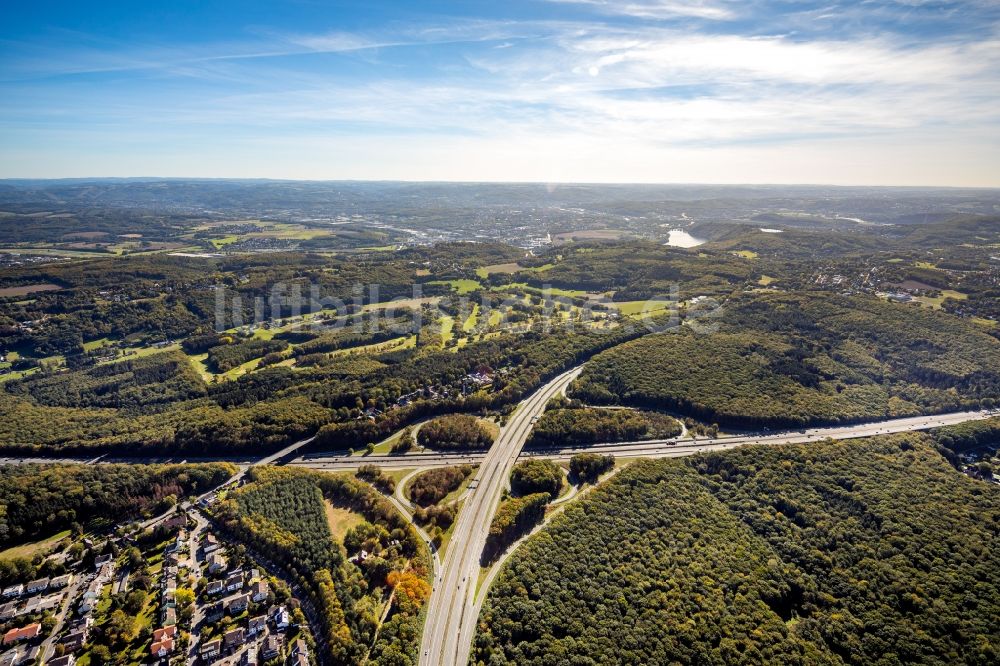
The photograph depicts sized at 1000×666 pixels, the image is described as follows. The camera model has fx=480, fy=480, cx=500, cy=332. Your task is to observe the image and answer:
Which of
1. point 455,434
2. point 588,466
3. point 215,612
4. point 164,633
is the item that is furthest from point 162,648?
point 588,466

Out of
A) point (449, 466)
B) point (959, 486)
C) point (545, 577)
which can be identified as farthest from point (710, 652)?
point (959, 486)

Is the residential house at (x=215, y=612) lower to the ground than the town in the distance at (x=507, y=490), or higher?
lower

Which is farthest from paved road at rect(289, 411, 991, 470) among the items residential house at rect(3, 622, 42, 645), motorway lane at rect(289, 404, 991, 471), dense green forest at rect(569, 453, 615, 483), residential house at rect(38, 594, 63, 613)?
residential house at rect(3, 622, 42, 645)

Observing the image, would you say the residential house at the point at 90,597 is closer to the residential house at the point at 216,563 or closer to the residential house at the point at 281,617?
the residential house at the point at 216,563

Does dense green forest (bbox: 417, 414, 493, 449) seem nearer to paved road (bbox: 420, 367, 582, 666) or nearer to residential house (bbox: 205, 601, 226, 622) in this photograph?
paved road (bbox: 420, 367, 582, 666)

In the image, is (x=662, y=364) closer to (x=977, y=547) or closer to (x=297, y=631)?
(x=977, y=547)

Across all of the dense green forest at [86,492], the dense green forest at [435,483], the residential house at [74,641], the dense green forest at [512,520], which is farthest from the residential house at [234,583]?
the dense green forest at [512,520]
